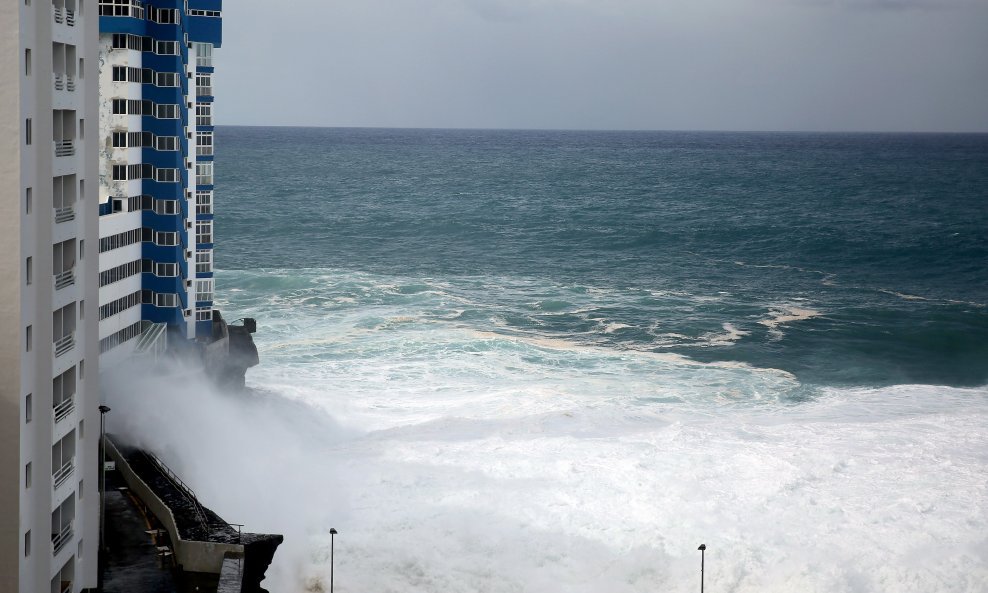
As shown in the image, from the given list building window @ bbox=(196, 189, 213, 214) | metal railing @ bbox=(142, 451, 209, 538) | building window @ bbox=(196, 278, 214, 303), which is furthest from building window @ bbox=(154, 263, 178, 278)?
metal railing @ bbox=(142, 451, 209, 538)

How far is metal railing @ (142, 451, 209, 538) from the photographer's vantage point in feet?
106

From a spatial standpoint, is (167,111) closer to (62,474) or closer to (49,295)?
(49,295)

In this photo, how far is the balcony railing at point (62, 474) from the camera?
26.8 meters

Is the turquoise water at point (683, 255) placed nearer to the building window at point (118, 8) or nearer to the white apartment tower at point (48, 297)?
the building window at point (118, 8)

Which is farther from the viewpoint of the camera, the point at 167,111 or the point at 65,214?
the point at 167,111

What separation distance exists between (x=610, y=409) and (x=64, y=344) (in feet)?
91.6

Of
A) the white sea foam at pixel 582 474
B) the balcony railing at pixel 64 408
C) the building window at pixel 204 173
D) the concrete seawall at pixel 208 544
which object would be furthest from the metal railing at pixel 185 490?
the building window at pixel 204 173

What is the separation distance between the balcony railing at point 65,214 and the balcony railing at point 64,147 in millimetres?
1236

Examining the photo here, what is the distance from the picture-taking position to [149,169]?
152 ft

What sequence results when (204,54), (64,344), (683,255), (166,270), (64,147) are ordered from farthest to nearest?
1. (683,255)
2. (204,54)
3. (166,270)
4. (64,344)
5. (64,147)

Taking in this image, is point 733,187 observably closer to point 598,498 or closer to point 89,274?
point 598,498

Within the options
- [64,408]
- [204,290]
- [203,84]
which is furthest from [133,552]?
[203,84]

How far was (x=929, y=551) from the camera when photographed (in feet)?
119

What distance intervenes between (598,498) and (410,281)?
4742 cm
